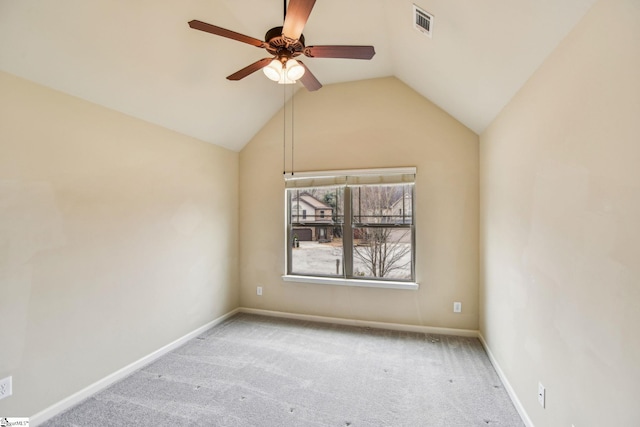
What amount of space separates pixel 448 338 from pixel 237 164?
3653 mm

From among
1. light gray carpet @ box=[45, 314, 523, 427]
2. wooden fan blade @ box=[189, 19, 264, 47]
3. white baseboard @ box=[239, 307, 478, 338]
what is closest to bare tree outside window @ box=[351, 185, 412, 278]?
white baseboard @ box=[239, 307, 478, 338]

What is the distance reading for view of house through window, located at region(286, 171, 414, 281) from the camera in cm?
355

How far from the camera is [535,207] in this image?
→ 1783mm

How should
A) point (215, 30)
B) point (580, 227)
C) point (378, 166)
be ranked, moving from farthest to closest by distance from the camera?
point (378, 166)
point (215, 30)
point (580, 227)

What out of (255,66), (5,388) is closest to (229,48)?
(255,66)

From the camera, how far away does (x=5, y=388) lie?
1781 mm

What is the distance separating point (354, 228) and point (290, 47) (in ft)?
7.92

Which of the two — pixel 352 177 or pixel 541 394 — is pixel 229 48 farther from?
pixel 541 394

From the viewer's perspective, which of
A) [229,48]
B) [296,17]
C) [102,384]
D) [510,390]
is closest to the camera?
[296,17]

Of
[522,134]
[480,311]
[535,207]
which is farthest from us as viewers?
[480,311]

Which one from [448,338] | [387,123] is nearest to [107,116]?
[387,123]

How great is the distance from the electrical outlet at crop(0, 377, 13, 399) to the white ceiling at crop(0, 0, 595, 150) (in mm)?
2036

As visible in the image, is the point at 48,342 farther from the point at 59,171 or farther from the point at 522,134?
the point at 522,134

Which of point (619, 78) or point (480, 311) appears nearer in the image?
point (619, 78)
